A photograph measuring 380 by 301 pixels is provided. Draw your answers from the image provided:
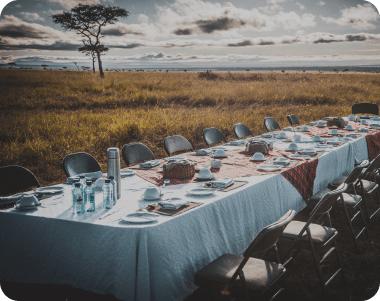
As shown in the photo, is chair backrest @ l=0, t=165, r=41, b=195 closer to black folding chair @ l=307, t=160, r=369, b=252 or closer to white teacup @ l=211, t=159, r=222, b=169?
white teacup @ l=211, t=159, r=222, b=169

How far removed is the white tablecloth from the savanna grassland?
3.52 m

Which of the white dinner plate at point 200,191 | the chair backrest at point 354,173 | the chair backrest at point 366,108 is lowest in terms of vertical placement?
the chair backrest at point 354,173

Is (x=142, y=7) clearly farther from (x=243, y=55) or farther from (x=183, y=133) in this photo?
(x=243, y=55)

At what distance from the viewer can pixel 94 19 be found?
1956 cm

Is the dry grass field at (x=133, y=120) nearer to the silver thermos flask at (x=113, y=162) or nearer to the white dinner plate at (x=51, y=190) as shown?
the white dinner plate at (x=51, y=190)

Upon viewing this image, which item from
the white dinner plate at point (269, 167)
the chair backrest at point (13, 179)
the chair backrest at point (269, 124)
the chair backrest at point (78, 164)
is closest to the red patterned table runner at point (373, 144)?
the chair backrest at point (269, 124)

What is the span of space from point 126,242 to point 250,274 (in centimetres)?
70

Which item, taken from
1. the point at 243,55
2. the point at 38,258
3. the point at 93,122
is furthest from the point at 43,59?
the point at 243,55

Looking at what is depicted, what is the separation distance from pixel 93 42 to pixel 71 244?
19.2 meters

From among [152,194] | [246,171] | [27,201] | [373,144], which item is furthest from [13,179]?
[373,144]

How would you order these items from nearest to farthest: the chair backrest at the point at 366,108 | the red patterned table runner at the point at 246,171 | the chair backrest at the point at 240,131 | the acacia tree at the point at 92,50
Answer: the red patterned table runner at the point at 246,171 → the chair backrest at the point at 240,131 → the chair backrest at the point at 366,108 → the acacia tree at the point at 92,50

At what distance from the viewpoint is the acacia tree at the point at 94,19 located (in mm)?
18609

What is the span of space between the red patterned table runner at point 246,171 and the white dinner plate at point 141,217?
768mm

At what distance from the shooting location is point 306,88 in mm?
16969
